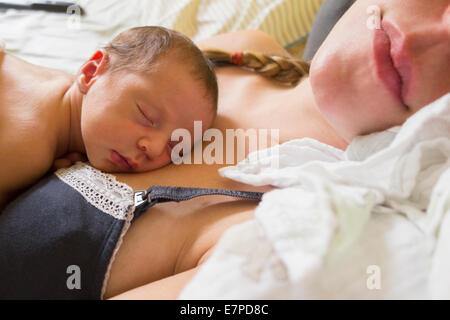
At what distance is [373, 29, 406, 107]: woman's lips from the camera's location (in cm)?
64

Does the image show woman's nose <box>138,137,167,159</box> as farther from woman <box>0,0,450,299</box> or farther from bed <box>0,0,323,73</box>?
bed <box>0,0,323,73</box>

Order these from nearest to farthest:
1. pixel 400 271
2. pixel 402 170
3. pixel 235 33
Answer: pixel 400 271
pixel 402 170
pixel 235 33

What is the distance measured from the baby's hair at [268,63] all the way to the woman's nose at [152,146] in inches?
14.8

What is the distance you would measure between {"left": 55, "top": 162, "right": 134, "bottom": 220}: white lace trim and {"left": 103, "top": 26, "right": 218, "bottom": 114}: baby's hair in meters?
0.23

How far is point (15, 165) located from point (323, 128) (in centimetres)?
64

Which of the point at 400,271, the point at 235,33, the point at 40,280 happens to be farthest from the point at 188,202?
the point at 235,33

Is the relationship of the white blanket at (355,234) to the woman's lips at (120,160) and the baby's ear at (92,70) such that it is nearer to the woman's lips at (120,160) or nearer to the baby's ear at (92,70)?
the woman's lips at (120,160)

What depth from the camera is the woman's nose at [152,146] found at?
2.61 ft

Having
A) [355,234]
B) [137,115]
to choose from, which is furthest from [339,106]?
[137,115]

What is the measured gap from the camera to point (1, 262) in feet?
2.16

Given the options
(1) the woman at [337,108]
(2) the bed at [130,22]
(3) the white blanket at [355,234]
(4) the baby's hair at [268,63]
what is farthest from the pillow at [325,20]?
(3) the white blanket at [355,234]

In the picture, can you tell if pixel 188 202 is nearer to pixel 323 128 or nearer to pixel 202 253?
pixel 202 253

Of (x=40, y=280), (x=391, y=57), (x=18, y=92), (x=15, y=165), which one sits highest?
(x=391, y=57)

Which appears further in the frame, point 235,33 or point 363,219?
point 235,33
